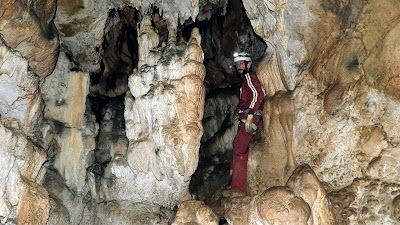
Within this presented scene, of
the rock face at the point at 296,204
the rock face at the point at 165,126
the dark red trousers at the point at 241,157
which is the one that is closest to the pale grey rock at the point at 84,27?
the rock face at the point at 165,126

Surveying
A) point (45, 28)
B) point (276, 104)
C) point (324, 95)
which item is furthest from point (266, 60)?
point (45, 28)

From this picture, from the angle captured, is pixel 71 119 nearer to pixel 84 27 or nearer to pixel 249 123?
pixel 84 27

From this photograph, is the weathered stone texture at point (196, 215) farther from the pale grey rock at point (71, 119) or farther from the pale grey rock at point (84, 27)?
the pale grey rock at point (84, 27)

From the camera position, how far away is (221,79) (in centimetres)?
743

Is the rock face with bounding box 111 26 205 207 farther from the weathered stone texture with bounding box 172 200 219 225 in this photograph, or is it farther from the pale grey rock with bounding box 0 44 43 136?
the pale grey rock with bounding box 0 44 43 136

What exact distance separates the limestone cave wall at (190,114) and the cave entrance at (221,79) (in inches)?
1.0

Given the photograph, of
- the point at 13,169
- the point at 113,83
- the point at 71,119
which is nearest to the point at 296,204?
the point at 13,169

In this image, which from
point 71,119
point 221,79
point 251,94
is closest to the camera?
point 251,94

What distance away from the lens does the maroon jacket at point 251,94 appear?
477cm

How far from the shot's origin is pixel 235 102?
686 centimetres

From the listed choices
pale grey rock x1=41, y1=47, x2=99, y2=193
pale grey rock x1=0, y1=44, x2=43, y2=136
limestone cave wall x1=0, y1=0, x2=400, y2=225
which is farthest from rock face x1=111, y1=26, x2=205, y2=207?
pale grey rock x1=0, y1=44, x2=43, y2=136

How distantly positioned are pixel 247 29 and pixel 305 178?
3.96 m

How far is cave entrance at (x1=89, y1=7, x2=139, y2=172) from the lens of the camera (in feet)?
19.3

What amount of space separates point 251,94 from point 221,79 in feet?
8.60
